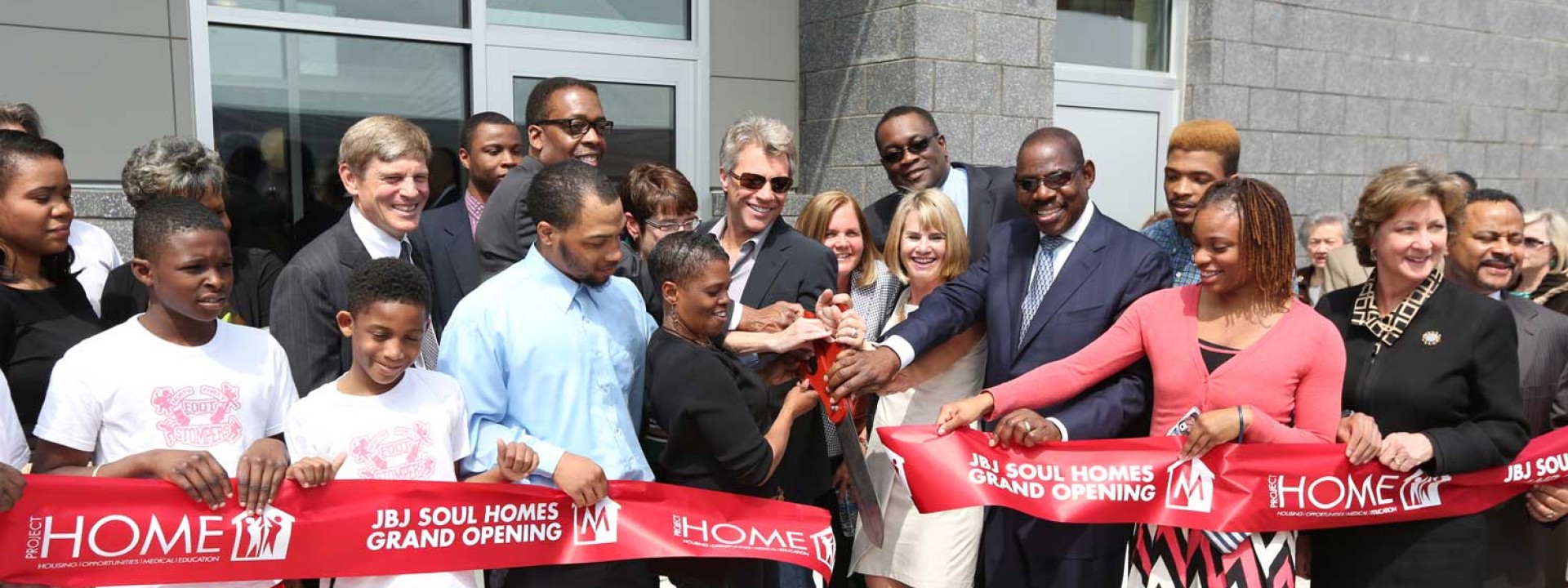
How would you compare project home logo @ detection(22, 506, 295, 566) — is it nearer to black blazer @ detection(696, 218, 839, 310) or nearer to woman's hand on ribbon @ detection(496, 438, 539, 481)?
woman's hand on ribbon @ detection(496, 438, 539, 481)

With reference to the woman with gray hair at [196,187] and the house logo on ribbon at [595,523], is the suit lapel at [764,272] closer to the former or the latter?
the house logo on ribbon at [595,523]

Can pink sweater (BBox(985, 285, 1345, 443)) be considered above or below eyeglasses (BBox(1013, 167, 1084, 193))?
below

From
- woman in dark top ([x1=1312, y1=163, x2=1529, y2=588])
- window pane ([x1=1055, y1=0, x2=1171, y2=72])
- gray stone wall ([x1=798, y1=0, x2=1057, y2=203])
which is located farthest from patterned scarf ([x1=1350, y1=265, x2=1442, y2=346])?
window pane ([x1=1055, y1=0, x2=1171, y2=72])

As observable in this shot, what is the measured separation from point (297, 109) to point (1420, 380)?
5684 millimetres

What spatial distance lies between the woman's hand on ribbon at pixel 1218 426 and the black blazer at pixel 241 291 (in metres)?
2.79

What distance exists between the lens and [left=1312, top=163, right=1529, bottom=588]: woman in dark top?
3.18 metres

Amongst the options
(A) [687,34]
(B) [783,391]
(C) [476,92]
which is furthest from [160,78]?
(B) [783,391]

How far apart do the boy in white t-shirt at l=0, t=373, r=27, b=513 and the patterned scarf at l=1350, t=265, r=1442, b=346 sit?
3.52 meters

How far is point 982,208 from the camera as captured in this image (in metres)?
5.12

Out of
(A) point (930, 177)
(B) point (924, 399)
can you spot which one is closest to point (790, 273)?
(B) point (924, 399)

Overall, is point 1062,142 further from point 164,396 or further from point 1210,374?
point 164,396

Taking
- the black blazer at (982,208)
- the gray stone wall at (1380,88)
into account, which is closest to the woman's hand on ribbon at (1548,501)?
the black blazer at (982,208)

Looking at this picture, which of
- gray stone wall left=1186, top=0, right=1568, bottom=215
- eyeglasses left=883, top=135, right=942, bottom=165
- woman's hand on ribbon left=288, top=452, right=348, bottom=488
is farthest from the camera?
gray stone wall left=1186, top=0, right=1568, bottom=215

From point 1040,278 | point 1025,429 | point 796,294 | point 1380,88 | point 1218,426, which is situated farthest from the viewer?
point 1380,88
